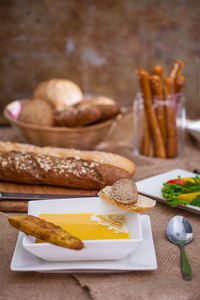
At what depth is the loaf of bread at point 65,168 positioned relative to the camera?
143 centimetres

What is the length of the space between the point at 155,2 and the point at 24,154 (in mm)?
1401

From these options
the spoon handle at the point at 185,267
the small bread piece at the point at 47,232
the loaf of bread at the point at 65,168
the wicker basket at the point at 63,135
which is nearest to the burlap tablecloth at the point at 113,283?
the spoon handle at the point at 185,267

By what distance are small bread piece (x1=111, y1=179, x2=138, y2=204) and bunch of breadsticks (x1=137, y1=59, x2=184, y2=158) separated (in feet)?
2.61

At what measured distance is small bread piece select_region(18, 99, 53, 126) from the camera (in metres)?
1.82

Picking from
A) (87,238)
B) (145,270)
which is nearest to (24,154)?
(87,238)

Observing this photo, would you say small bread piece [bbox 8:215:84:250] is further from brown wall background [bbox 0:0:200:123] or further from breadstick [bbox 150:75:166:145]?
brown wall background [bbox 0:0:200:123]

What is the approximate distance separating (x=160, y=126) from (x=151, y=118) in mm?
68

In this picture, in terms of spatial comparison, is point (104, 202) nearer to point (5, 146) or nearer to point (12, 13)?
point (5, 146)

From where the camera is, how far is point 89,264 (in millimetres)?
906

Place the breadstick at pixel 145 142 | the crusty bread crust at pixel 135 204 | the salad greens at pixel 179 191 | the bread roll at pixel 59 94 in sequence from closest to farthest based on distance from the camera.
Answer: the crusty bread crust at pixel 135 204, the salad greens at pixel 179 191, the breadstick at pixel 145 142, the bread roll at pixel 59 94

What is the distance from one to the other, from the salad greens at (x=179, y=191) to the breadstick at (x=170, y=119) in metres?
0.53

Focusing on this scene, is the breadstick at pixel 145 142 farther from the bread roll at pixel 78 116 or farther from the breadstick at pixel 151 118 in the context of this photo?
the bread roll at pixel 78 116

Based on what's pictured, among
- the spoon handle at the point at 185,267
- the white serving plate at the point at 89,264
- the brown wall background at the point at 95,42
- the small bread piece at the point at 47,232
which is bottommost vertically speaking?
the spoon handle at the point at 185,267

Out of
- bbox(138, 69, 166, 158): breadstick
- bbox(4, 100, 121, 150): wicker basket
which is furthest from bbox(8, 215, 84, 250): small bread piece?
bbox(138, 69, 166, 158): breadstick
